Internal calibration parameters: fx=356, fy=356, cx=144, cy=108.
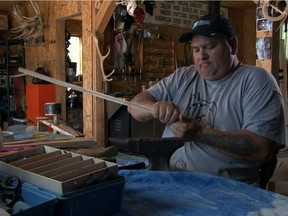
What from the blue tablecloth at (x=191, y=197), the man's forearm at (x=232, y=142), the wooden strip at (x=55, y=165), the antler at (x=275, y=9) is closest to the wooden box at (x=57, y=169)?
the wooden strip at (x=55, y=165)

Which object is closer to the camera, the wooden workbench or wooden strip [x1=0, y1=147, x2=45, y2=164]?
wooden strip [x1=0, y1=147, x2=45, y2=164]

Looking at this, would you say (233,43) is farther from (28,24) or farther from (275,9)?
(28,24)

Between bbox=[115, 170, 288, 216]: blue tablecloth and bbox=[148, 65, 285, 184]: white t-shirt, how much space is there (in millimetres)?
350

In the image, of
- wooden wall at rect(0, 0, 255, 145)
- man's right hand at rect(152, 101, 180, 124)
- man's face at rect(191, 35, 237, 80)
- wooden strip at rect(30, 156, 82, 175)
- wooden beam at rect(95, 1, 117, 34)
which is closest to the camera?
wooden strip at rect(30, 156, 82, 175)

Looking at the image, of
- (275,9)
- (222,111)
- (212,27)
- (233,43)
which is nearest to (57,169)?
(222,111)

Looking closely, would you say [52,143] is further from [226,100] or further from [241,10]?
[241,10]

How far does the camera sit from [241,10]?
7703 millimetres

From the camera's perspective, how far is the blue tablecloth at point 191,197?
1.11 metres

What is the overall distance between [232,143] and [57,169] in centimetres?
83

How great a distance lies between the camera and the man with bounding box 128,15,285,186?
160 cm

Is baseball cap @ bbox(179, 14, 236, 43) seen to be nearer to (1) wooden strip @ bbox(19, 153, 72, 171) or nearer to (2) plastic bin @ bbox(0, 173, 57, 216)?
(1) wooden strip @ bbox(19, 153, 72, 171)

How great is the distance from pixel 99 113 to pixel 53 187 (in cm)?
396

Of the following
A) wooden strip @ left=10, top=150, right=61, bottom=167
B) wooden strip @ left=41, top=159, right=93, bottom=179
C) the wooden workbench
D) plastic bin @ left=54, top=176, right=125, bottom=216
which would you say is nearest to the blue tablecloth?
plastic bin @ left=54, top=176, right=125, bottom=216

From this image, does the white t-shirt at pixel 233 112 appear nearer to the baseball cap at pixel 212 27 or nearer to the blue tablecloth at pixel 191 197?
the baseball cap at pixel 212 27
